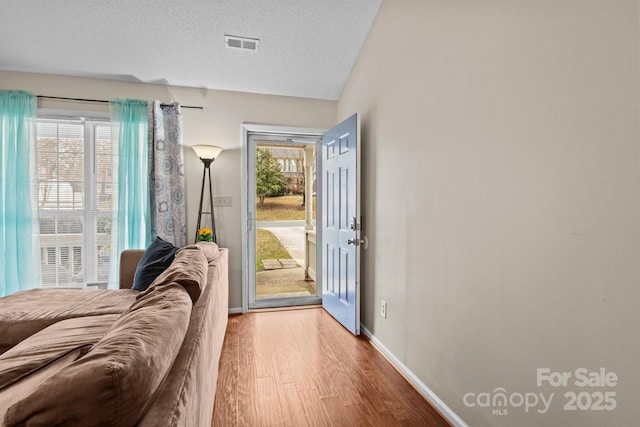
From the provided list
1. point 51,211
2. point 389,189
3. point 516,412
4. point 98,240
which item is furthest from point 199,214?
point 516,412

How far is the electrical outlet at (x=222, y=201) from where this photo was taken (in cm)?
350

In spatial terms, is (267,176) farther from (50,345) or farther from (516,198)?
(516,198)

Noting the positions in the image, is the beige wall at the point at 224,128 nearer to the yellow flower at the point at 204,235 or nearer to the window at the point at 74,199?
the yellow flower at the point at 204,235

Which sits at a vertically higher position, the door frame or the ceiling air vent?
the ceiling air vent

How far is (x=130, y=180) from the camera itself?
10.5 feet

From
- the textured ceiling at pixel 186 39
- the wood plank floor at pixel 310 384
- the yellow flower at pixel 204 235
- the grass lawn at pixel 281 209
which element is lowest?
the wood plank floor at pixel 310 384

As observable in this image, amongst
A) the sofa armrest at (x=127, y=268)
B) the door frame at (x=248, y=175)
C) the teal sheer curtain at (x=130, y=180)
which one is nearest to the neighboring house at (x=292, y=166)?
the door frame at (x=248, y=175)

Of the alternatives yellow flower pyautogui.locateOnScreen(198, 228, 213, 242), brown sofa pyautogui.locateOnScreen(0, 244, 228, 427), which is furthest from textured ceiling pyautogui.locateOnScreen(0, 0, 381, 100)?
brown sofa pyautogui.locateOnScreen(0, 244, 228, 427)

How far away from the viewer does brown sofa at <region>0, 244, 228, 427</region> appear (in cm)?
65

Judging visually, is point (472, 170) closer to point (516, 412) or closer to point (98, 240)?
point (516, 412)

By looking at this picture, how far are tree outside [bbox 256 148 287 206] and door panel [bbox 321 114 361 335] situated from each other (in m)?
0.56

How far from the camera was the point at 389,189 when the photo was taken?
257 cm

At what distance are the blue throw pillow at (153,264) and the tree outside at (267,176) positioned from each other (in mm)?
1379

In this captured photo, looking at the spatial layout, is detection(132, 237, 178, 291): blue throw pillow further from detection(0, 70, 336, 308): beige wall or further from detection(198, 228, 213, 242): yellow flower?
detection(0, 70, 336, 308): beige wall
